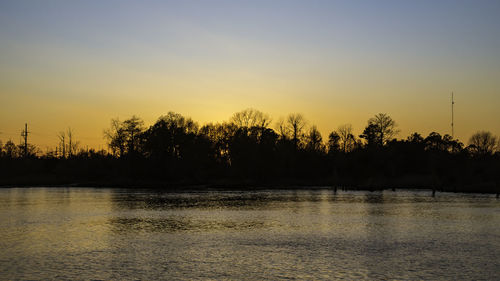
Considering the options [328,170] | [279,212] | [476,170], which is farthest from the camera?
[328,170]

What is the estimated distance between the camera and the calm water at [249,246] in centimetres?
1984

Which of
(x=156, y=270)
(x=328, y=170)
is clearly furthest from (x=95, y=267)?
(x=328, y=170)

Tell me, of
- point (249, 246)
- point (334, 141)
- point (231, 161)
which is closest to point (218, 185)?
point (231, 161)

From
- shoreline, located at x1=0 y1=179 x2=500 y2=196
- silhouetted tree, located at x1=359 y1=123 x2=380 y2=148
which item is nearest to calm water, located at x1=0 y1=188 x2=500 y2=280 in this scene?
shoreline, located at x1=0 y1=179 x2=500 y2=196

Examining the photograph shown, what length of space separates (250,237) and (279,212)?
61.0 feet

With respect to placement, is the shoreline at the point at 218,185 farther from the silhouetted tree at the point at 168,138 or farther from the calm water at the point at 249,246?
the calm water at the point at 249,246

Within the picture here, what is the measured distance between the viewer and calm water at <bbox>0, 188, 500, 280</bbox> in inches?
781

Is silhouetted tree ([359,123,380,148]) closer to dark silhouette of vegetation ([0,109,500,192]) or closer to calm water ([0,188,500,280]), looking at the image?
dark silhouette of vegetation ([0,109,500,192])

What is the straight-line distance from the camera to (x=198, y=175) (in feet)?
403

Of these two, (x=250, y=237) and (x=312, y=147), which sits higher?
(x=312, y=147)

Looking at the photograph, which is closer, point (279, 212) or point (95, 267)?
point (95, 267)

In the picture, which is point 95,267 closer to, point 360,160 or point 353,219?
point 353,219

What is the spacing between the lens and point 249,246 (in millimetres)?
26781

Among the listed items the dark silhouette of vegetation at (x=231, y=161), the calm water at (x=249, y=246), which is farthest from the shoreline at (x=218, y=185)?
the calm water at (x=249, y=246)
